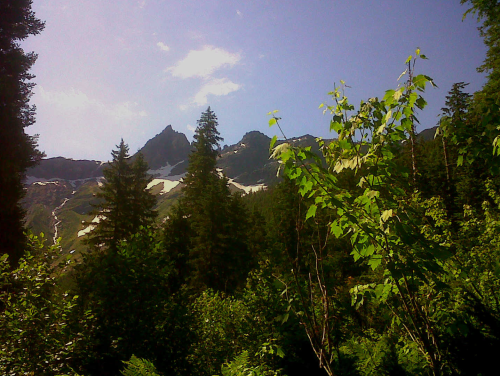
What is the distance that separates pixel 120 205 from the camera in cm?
1917

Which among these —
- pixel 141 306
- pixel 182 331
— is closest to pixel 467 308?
pixel 182 331

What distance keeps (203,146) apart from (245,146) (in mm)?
162519

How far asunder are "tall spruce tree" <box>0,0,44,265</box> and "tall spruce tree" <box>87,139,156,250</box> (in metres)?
6.03

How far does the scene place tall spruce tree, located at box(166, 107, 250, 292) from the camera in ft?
64.3

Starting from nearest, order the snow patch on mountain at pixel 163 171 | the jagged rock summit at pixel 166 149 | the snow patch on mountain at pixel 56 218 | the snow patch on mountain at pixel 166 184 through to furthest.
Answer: the snow patch on mountain at pixel 56 218 < the snow patch on mountain at pixel 166 184 < the snow patch on mountain at pixel 163 171 < the jagged rock summit at pixel 166 149

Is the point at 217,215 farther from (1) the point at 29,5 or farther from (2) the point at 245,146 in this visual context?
(2) the point at 245,146

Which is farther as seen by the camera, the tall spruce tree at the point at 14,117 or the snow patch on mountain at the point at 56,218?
the snow patch on mountain at the point at 56,218

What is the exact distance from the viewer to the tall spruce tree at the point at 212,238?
19609 millimetres

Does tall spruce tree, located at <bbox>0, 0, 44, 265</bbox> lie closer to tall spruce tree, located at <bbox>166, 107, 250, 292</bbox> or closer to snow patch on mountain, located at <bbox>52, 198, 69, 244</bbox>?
tall spruce tree, located at <bbox>166, 107, 250, 292</bbox>

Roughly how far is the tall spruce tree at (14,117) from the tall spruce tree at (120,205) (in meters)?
6.03

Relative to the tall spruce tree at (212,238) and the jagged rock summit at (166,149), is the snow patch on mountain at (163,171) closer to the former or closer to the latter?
the jagged rock summit at (166,149)

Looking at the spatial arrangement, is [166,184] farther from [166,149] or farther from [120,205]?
[120,205]

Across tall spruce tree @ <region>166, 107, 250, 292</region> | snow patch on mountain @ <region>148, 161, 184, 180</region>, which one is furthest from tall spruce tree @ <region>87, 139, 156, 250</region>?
snow patch on mountain @ <region>148, 161, 184, 180</region>

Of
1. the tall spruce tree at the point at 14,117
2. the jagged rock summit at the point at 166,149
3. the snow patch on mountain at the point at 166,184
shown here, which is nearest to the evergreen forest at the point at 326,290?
the tall spruce tree at the point at 14,117
